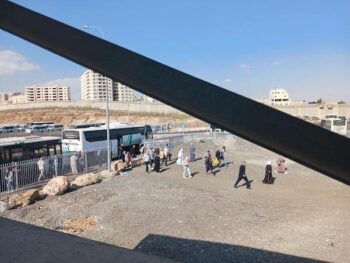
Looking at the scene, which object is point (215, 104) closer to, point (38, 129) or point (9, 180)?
point (9, 180)

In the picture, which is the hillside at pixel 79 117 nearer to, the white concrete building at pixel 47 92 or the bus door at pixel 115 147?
the bus door at pixel 115 147

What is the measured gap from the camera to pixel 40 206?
15.7 meters

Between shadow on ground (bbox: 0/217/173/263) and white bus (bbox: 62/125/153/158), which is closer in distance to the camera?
shadow on ground (bbox: 0/217/173/263)

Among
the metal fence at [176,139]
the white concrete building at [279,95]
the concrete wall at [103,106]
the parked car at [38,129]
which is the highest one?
the white concrete building at [279,95]

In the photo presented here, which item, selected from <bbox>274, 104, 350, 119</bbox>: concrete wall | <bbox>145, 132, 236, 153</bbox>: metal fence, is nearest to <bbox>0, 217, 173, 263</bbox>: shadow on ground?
<bbox>145, 132, 236, 153</bbox>: metal fence

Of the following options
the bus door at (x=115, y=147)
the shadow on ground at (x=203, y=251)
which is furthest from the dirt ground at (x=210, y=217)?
the bus door at (x=115, y=147)

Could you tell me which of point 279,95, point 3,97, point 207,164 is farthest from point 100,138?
point 3,97

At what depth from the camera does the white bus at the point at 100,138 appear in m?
29.0

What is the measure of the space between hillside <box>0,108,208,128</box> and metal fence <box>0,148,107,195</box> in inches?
2706

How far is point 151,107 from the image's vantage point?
4210 inches

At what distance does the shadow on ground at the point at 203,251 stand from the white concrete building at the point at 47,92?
168 metres

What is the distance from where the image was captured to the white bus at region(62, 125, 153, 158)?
2897 cm

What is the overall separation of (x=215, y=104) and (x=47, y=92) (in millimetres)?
181481

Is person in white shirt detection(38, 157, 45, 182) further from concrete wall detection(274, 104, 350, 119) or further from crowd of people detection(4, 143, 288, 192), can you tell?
concrete wall detection(274, 104, 350, 119)
